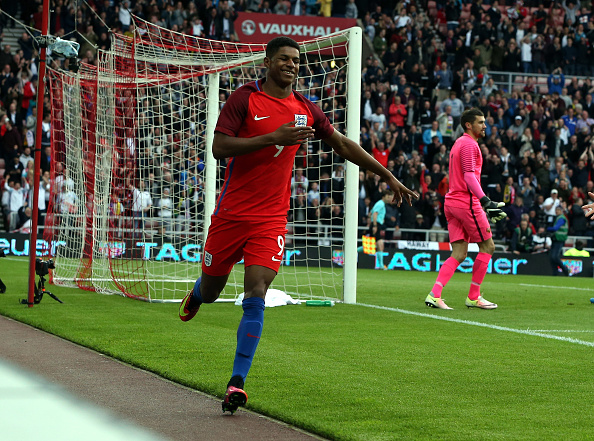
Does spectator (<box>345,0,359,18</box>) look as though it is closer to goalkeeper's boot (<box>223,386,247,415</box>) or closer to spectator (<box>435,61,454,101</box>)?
spectator (<box>435,61,454,101</box>)

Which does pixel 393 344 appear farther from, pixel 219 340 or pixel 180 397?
pixel 180 397

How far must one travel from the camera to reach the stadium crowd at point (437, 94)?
78.5 ft

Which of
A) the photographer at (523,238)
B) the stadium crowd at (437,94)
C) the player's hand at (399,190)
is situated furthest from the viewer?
the photographer at (523,238)

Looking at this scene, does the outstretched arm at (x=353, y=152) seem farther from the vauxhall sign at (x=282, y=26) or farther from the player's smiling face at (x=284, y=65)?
the vauxhall sign at (x=282, y=26)

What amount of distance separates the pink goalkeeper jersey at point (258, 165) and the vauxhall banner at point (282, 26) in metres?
23.5

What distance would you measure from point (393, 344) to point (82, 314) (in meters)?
3.73

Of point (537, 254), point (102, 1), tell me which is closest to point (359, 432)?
point (537, 254)

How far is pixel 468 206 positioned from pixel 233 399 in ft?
22.5

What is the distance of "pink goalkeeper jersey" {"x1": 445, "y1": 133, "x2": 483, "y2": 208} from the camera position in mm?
11008

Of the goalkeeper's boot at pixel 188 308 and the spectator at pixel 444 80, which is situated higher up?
the spectator at pixel 444 80

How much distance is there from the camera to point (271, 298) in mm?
11234

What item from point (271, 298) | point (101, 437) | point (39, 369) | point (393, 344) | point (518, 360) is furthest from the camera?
point (271, 298)

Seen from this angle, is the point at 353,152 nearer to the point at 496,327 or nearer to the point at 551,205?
the point at 496,327

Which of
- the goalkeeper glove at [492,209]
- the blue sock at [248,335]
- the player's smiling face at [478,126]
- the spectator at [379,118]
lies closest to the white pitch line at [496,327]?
the goalkeeper glove at [492,209]
